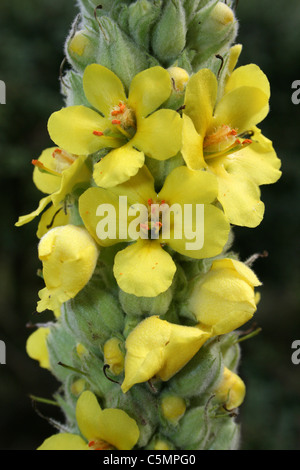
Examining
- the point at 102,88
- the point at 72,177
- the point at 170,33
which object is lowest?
the point at 72,177

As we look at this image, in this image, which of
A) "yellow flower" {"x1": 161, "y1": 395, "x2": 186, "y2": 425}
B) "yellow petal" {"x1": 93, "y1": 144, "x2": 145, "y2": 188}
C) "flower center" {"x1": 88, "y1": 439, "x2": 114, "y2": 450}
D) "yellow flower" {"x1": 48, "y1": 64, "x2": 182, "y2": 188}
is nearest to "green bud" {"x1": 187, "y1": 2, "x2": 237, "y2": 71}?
"yellow flower" {"x1": 48, "y1": 64, "x2": 182, "y2": 188}

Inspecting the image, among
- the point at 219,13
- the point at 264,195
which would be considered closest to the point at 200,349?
the point at 219,13

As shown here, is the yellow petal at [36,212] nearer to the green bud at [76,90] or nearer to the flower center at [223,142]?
the green bud at [76,90]

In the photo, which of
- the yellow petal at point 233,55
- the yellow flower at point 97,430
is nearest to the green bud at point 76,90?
the yellow petal at point 233,55

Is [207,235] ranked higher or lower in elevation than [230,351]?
higher

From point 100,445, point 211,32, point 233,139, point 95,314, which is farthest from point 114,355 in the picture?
point 211,32

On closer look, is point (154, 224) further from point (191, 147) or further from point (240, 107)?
point (240, 107)

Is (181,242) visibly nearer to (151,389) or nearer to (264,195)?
(151,389)
